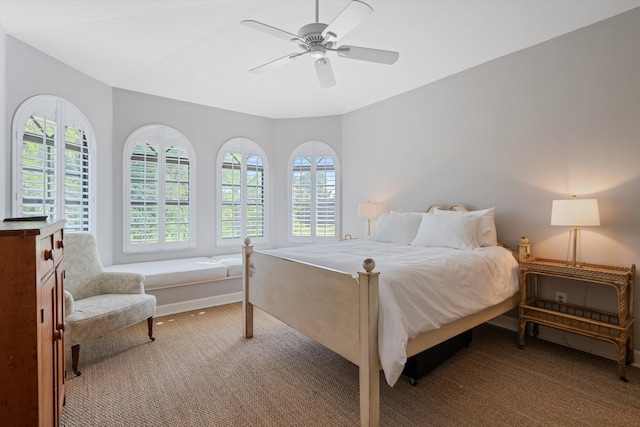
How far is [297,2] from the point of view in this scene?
2.72 meters

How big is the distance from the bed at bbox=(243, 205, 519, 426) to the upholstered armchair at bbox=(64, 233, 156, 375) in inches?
37.9

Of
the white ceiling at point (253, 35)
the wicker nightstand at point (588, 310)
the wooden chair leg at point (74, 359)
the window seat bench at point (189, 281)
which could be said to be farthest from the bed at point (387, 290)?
the white ceiling at point (253, 35)

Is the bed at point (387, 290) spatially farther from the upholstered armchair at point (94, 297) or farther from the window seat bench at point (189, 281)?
the window seat bench at point (189, 281)

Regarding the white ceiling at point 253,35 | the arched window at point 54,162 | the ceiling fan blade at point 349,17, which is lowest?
the arched window at point 54,162

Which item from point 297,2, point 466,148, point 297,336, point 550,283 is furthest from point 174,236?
point 550,283

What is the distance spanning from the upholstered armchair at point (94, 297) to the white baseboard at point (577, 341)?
358cm

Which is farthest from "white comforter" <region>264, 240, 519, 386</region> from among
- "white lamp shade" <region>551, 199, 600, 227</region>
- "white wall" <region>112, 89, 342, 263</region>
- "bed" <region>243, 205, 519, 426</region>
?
"white wall" <region>112, 89, 342, 263</region>

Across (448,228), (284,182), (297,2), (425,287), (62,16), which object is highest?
(297,2)

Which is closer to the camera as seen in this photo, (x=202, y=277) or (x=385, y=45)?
(x=385, y=45)

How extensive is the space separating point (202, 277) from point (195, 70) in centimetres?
251

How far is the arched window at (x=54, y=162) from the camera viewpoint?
2939mm

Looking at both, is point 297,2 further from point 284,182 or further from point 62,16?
point 284,182

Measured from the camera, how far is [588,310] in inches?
108

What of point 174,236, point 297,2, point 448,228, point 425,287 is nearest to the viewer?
point 425,287
